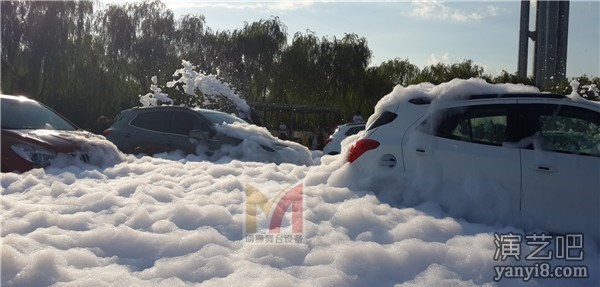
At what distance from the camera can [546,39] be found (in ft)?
104

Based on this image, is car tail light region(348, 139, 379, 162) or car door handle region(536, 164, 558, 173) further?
car tail light region(348, 139, 379, 162)

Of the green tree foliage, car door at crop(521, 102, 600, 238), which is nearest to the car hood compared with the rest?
car door at crop(521, 102, 600, 238)

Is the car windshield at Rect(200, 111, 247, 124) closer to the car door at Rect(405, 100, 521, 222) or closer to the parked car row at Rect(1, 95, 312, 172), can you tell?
the parked car row at Rect(1, 95, 312, 172)

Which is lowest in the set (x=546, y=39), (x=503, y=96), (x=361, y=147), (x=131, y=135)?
(x=131, y=135)

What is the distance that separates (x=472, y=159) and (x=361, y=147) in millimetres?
1014

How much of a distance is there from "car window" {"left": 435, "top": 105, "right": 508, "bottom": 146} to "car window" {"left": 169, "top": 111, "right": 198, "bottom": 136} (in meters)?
5.83

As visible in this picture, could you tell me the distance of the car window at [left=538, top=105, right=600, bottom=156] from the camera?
472cm

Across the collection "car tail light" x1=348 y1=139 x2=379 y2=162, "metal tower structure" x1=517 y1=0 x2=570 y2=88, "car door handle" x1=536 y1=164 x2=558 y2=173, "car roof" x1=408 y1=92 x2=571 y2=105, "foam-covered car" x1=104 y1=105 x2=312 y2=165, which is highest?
"metal tower structure" x1=517 y1=0 x2=570 y2=88

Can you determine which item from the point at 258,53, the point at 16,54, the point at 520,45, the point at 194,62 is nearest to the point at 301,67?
the point at 258,53

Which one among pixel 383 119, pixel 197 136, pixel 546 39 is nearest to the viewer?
pixel 383 119

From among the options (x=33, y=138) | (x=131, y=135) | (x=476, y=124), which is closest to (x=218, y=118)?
(x=131, y=135)

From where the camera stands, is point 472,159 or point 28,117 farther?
point 28,117

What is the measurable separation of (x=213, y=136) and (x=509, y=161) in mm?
5906

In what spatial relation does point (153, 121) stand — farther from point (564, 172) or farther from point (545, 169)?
point (564, 172)
